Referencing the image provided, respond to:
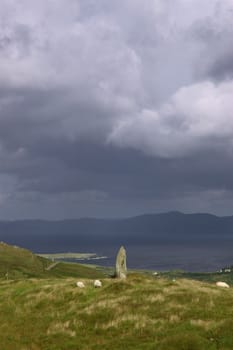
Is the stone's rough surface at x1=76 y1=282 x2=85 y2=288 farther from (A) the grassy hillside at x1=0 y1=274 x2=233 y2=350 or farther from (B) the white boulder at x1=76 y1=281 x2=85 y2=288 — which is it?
(A) the grassy hillside at x1=0 y1=274 x2=233 y2=350

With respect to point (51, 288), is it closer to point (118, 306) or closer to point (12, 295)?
point (12, 295)

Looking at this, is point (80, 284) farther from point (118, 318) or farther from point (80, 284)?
point (118, 318)

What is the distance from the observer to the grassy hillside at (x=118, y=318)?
29719 mm

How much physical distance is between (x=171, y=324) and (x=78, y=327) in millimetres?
7844

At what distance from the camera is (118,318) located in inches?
1433

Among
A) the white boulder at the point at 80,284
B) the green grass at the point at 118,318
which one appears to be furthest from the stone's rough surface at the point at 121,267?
the white boulder at the point at 80,284

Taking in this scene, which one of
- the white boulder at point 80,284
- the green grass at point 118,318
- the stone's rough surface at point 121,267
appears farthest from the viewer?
the stone's rough surface at point 121,267

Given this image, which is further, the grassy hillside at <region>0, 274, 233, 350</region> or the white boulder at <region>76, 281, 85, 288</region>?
the white boulder at <region>76, 281, 85, 288</region>

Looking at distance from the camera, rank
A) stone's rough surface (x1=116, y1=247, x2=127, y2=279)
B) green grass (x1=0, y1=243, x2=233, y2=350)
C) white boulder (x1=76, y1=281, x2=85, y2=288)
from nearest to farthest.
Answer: green grass (x1=0, y1=243, x2=233, y2=350)
white boulder (x1=76, y1=281, x2=85, y2=288)
stone's rough surface (x1=116, y1=247, x2=127, y2=279)

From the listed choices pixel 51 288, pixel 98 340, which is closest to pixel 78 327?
pixel 98 340

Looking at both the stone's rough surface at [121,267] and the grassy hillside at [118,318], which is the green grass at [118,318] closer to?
the grassy hillside at [118,318]

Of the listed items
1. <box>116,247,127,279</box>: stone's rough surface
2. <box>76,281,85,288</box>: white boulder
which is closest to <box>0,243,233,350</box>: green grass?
<box>76,281,85,288</box>: white boulder

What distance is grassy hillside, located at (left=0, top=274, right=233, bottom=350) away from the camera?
29.7 m

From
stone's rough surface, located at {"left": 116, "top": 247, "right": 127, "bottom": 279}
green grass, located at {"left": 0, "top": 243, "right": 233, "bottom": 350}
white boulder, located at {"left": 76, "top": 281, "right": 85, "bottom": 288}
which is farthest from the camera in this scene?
stone's rough surface, located at {"left": 116, "top": 247, "right": 127, "bottom": 279}
